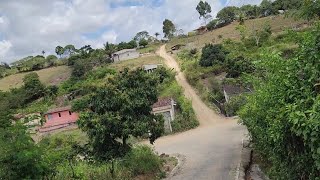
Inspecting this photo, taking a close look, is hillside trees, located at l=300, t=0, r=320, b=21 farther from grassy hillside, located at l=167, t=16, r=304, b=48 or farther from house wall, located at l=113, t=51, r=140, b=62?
house wall, located at l=113, t=51, r=140, b=62

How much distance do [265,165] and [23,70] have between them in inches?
2669

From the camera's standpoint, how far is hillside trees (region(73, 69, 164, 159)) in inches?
599

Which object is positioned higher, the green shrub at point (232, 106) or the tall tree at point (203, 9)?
the tall tree at point (203, 9)

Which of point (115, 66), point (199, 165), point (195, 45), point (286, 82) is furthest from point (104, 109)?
point (195, 45)

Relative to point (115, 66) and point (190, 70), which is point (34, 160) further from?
point (115, 66)

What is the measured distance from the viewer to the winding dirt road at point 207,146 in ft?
53.4

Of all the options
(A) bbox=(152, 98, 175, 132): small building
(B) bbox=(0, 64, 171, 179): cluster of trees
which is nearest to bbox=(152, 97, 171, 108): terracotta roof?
(A) bbox=(152, 98, 175, 132): small building

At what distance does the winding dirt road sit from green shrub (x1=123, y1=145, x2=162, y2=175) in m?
1.00

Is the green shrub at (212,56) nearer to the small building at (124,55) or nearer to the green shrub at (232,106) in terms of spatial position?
the green shrub at (232,106)

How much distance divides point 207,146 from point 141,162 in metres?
8.66

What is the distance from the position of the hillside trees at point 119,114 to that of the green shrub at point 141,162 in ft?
1.32

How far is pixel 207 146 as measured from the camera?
2392 centimetres

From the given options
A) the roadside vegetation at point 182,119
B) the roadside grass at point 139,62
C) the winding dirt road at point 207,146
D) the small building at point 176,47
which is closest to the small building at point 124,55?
the roadside grass at point 139,62

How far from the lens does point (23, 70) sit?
248 ft
